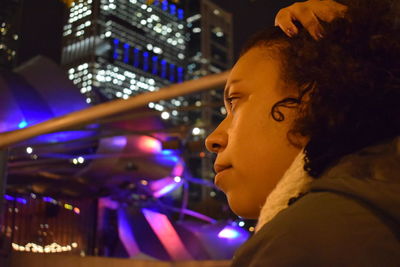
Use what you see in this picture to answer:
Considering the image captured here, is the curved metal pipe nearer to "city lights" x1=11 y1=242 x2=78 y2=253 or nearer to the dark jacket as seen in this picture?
the dark jacket

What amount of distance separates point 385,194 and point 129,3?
5318 mm

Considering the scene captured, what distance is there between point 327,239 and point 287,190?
0.85 ft

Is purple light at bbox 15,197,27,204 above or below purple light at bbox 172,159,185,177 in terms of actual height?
above

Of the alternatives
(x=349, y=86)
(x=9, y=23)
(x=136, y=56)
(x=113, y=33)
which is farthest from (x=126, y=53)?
(x=349, y=86)

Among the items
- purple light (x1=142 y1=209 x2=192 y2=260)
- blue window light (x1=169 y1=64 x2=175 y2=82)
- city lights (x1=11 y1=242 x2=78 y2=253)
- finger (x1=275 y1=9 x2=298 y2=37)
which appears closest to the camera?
finger (x1=275 y1=9 x2=298 y2=37)

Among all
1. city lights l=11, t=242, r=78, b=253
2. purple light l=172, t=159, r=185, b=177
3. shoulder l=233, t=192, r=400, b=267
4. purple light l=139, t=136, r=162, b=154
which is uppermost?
shoulder l=233, t=192, r=400, b=267

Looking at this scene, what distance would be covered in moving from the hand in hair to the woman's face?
11cm

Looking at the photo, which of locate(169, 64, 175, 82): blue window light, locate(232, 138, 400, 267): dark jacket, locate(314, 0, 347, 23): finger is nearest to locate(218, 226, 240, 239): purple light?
locate(169, 64, 175, 82): blue window light

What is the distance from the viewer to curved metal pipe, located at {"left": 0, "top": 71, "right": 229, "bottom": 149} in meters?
4.57

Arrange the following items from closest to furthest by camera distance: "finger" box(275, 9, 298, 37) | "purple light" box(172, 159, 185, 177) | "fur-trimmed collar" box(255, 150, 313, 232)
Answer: "fur-trimmed collar" box(255, 150, 313, 232)
"finger" box(275, 9, 298, 37)
"purple light" box(172, 159, 185, 177)

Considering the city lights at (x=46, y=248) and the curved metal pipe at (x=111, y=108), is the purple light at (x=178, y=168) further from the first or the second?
the curved metal pipe at (x=111, y=108)

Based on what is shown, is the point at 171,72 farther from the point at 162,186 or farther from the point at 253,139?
the point at 253,139

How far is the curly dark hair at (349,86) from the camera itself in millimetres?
1215

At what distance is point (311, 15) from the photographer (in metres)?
1.43
